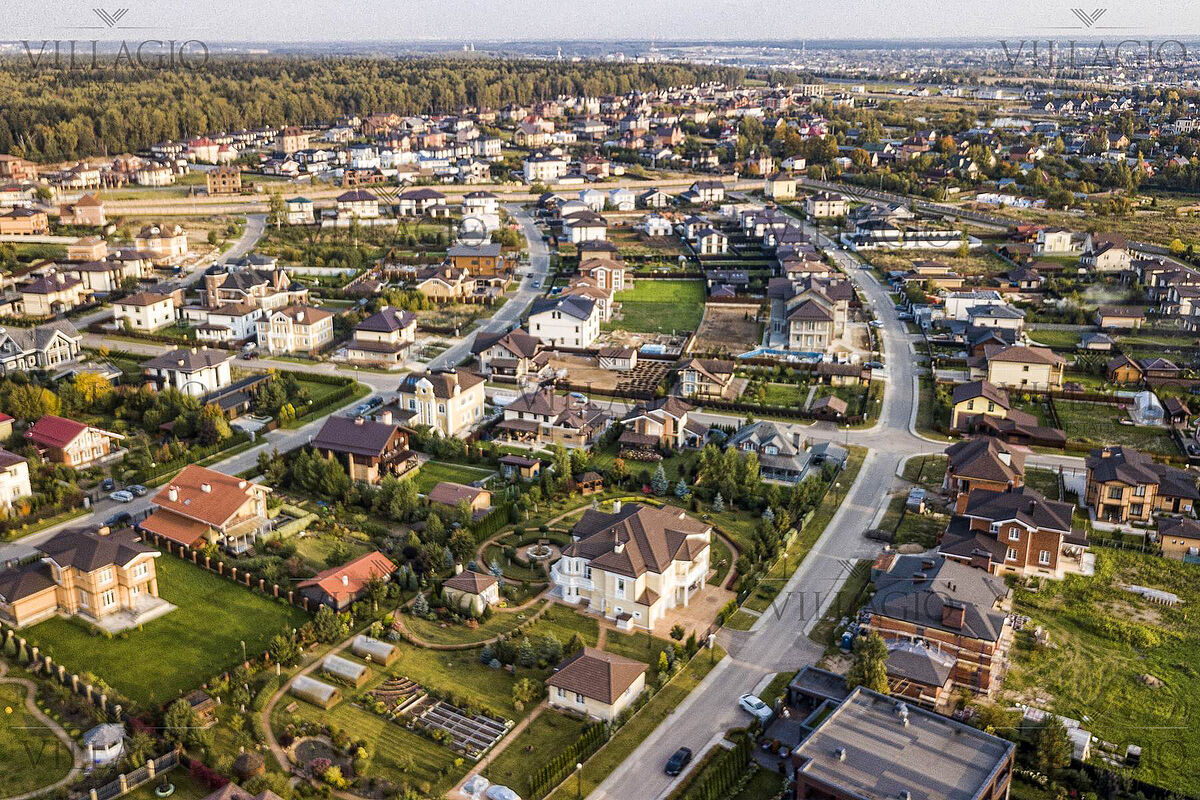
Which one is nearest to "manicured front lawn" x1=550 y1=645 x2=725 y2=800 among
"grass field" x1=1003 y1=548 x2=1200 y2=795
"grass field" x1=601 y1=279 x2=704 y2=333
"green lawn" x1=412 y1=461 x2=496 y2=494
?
"grass field" x1=1003 y1=548 x2=1200 y2=795

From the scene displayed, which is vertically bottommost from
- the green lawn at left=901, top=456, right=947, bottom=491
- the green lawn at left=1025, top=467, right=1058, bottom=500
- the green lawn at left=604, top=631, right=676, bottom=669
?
the green lawn at left=604, top=631, right=676, bottom=669

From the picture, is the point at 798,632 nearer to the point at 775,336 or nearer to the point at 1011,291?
the point at 775,336

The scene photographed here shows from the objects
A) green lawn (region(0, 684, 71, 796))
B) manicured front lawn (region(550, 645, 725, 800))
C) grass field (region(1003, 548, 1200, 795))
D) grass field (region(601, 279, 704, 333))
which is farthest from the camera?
grass field (region(601, 279, 704, 333))

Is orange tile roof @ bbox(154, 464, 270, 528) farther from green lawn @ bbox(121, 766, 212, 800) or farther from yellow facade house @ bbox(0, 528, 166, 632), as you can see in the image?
green lawn @ bbox(121, 766, 212, 800)

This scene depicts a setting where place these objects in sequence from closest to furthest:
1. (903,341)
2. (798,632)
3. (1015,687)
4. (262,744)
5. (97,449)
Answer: (262,744)
(1015,687)
(798,632)
(97,449)
(903,341)

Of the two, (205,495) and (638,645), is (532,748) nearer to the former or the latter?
(638,645)

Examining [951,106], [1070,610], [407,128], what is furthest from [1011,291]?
[951,106]
